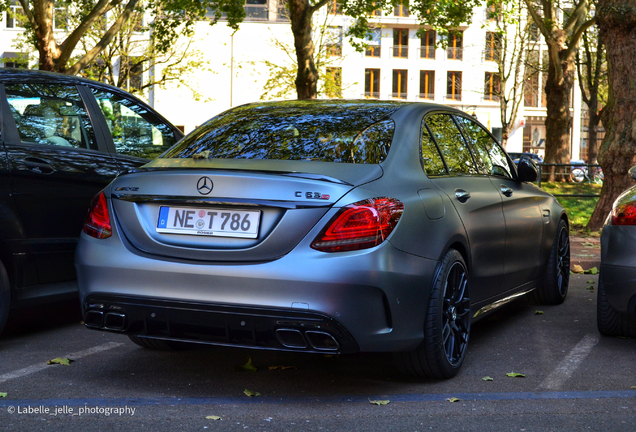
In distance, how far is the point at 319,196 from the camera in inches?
144

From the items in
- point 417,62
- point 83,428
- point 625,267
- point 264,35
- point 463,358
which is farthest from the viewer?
point 417,62

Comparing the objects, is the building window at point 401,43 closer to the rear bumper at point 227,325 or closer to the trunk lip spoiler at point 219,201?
the trunk lip spoiler at point 219,201

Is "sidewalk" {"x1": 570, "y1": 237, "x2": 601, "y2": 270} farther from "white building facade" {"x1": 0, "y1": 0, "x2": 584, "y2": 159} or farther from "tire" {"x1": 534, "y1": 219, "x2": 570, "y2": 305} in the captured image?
"white building facade" {"x1": 0, "y1": 0, "x2": 584, "y2": 159}

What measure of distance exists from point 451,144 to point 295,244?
1.75 meters

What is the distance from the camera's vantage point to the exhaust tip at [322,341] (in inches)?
143

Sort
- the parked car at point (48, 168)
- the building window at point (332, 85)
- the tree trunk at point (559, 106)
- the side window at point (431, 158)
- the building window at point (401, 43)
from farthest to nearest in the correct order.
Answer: the building window at point (401, 43), the building window at point (332, 85), the tree trunk at point (559, 106), the parked car at point (48, 168), the side window at point (431, 158)

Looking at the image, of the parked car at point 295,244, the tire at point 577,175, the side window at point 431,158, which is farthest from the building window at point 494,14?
the parked car at point 295,244

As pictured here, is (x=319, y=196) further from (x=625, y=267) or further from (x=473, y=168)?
(x=625, y=267)

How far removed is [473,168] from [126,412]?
264cm

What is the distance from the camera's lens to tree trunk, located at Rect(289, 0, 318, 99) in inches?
788

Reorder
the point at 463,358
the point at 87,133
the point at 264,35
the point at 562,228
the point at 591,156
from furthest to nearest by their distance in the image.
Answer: the point at 264,35 < the point at 591,156 < the point at 562,228 < the point at 87,133 < the point at 463,358

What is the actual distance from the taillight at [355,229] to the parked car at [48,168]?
2.39 m

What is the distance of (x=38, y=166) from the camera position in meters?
5.25

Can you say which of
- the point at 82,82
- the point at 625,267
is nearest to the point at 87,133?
the point at 82,82
